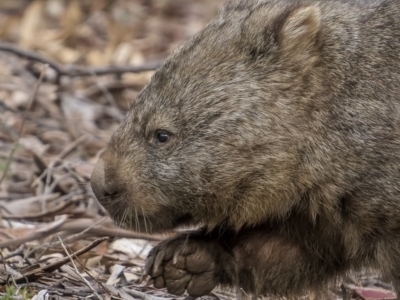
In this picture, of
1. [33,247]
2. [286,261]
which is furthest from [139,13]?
[286,261]

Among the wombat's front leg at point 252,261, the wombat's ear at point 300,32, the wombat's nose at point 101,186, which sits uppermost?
the wombat's ear at point 300,32

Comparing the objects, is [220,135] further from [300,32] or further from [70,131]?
[70,131]

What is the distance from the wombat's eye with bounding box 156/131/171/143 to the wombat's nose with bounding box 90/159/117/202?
0.30 metres

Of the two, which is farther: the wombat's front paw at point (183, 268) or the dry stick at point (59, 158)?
the dry stick at point (59, 158)

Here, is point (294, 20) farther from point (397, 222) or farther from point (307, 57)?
point (397, 222)

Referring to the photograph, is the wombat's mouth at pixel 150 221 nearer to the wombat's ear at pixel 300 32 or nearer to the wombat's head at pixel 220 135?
the wombat's head at pixel 220 135

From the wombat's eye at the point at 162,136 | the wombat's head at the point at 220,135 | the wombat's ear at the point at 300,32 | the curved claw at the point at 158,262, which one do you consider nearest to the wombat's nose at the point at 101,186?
the wombat's head at the point at 220,135

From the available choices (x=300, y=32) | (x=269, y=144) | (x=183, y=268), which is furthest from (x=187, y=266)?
(x=300, y=32)

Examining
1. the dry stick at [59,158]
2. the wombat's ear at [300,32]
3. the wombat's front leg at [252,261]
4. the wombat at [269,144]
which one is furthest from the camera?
the dry stick at [59,158]

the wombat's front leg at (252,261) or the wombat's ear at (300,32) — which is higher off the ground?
the wombat's ear at (300,32)

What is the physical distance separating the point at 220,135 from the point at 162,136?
283 mm

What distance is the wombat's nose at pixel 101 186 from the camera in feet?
14.1

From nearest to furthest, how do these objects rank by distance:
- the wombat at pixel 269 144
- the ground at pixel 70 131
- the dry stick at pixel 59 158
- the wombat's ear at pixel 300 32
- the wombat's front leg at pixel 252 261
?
the wombat at pixel 269 144
the wombat's ear at pixel 300 32
the wombat's front leg at pixel 252 261
the ground at pixel 70 131
the dry stick at pixel 59 158

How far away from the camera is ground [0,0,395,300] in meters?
4.86
